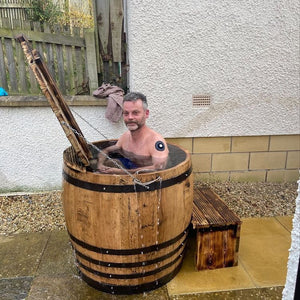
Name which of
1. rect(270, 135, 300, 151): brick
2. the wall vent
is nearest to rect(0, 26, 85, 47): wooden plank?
the wall vent

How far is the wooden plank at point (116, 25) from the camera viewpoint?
366cm

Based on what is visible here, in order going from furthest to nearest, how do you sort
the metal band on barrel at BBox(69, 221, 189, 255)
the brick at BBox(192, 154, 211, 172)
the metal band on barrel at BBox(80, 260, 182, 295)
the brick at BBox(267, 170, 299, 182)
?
the brick at BBox(267, 170, 299, 182) → the brick at BBox(192, 154, 211, 172) → the metal band on barrel at BBox(80, 260, 182, 295) → the metal band on barrel at BBox(69, 221, 189, 255)

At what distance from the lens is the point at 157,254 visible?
2.17m

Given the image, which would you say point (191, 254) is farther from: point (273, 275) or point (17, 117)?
point (17, 117)

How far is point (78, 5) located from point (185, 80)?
22.1 ft

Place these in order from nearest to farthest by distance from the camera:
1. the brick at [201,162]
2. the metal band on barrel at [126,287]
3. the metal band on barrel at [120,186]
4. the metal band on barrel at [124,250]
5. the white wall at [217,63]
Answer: the metal band on barrel at [120,186]
the metal band on barrel at [124,250]
the metal band on barrel at [126,287]
the white wall at [217,63]
the brick at [201,162]

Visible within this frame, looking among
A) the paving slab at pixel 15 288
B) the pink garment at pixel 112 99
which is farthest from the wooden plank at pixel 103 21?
the paving slab at pixel 15 288

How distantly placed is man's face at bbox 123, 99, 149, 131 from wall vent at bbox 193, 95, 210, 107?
1.63 metres

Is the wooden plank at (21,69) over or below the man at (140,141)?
over

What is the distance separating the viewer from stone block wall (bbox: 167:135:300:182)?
13.3 ft

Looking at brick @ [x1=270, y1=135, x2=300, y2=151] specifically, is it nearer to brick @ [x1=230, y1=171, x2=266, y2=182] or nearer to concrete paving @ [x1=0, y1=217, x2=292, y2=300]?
brick @ [x1=230, y1=171, x2=266, y2=182]

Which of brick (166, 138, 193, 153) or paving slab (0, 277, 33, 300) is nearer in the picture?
paving slab (0, 277, 33, 300)

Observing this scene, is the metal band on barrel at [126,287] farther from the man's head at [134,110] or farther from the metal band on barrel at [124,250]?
the man's head at [134,110]

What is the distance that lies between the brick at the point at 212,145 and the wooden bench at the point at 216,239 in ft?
5.02
